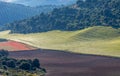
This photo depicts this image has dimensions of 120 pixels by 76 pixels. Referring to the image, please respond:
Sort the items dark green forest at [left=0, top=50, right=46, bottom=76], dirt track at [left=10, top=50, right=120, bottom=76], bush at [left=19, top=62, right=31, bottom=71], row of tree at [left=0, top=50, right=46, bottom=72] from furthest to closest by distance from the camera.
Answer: row of tree at [left=0, top=50, right=46, bottom=72]
bush at [left=19, top=62, right=31, bottom=71]
dirt track at [left=10, top=50, right=120, bottom=76]
dark green forest at [left=0, top=50, right=46, bottom=76]

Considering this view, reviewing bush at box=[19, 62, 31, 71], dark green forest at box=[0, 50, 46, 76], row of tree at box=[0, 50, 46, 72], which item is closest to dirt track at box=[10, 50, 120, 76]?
dark green forest at box=[0, 50, 46, 76]

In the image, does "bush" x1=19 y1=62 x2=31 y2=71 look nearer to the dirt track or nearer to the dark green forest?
the dark green forest

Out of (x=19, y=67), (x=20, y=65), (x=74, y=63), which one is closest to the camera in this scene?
(x=19, y=67)

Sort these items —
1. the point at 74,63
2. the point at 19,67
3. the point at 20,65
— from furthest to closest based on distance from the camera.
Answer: the point at 74,63
the point at 20,65
the point at 19,67

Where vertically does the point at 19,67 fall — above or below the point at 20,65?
below

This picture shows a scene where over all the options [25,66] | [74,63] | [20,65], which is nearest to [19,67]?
[20,65]

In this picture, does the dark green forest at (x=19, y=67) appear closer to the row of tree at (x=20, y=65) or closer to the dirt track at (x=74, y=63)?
the row of tree at (x=20, y=65)

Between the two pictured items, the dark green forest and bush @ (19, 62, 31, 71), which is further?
bush @ (19, 62, 31, 71)

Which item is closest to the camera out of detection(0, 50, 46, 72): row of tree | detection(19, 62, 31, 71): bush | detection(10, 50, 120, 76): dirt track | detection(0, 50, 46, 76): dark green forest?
detection(0, 50, 46, 76): dark green forest

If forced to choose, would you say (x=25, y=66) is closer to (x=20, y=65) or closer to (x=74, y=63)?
(x=20, y=65)
